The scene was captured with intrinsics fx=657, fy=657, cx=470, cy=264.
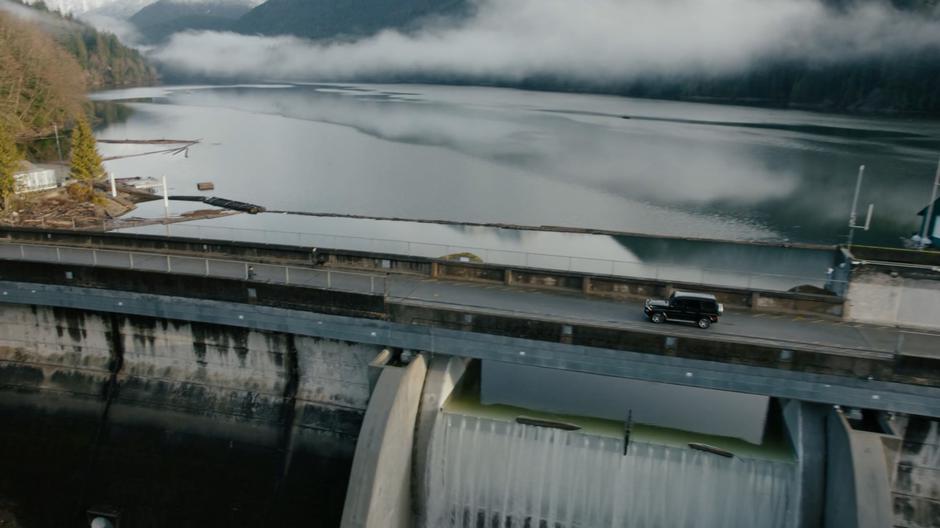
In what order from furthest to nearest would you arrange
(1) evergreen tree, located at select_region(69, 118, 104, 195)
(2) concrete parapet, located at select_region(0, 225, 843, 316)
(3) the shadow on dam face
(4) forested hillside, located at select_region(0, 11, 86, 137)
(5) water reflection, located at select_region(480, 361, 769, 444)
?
(4) forested hillside, located at select_region(0, 11, 86, 137), (1) evergreen tree, located at select_region(69, 118, 104, 195), (5) water reflection, located at select_region(480, 361, 769, 444), (2) concrete parapet, located at select_region(0, 225, 843, 316), (3) the shadow on dam face

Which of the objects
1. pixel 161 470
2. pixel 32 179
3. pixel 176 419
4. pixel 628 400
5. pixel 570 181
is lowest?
pixel 161 470

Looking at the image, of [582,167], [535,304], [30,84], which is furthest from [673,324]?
[30,84]

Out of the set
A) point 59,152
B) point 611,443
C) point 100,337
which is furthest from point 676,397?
point 59,152

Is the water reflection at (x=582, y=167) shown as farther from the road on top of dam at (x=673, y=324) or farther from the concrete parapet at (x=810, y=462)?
the concrete parapet at (x=810, y=462)

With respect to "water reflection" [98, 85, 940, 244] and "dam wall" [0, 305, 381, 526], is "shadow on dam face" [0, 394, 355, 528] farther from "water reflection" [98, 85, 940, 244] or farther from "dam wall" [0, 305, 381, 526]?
"water reflection" [98, 85, 940, 244]

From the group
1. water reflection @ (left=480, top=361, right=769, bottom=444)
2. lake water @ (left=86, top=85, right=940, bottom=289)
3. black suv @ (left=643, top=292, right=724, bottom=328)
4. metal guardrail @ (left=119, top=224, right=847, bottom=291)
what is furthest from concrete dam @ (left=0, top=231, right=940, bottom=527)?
metal guardrail @ (left=119, top=224, right=847, bottom=291)

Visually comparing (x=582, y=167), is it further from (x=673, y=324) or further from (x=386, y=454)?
(x=386, y=454)

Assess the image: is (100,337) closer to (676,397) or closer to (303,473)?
(303,473)
